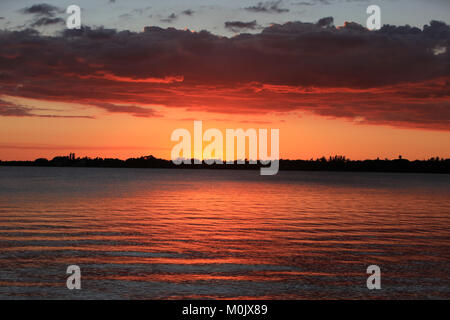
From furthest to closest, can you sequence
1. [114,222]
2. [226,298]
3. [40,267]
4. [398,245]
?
[114,222], [398,245], [40,267], [226,298]

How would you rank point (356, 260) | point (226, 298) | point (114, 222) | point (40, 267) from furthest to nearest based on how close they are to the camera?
point (114, 222) → point (356, 260) → point (40, 267) → point (226, 298)

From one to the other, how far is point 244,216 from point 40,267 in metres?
30.1

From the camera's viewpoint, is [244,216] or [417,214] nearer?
[244,216]

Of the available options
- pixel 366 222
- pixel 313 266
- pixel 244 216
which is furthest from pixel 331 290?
pixel 244 216

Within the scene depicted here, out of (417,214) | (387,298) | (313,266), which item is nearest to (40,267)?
(313,266)

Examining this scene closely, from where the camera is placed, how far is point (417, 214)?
54.6m

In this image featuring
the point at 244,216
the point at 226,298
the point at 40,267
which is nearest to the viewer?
the point at 226,298

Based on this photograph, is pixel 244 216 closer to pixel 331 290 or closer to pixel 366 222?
pixel 366 222

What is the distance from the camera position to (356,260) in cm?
2567

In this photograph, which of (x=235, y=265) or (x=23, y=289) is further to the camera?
(x=235, y=265)
